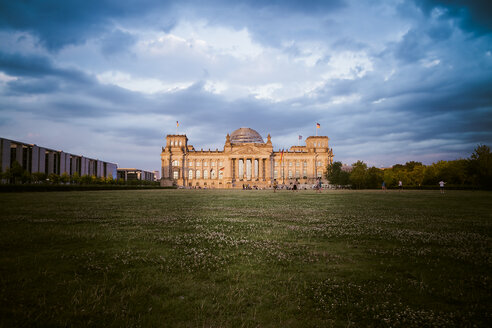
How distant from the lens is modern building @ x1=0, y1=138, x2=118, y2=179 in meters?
83.3

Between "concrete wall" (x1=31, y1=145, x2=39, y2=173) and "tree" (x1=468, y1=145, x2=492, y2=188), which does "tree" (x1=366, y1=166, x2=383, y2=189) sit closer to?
"tree" (x1=468, y1=145, x2=492, y2=188)

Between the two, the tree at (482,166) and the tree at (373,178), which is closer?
the tree at (482,166)

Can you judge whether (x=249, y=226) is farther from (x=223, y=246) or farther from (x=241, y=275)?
(x=241, y=275)

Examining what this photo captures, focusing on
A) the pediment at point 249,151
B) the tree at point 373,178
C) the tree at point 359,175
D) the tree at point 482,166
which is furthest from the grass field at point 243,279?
the pediment at point 249,151

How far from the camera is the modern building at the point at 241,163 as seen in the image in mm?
128000

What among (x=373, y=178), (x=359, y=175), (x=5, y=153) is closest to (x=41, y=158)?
(x=5, y=153)

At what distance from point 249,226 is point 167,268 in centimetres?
586

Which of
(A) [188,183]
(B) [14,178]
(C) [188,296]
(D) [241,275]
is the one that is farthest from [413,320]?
(A) [188,183]

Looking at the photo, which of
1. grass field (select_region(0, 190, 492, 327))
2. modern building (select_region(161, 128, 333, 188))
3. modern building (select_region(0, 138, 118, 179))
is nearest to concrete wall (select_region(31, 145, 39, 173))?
modern building (select_region(0, 138, 118, 179))

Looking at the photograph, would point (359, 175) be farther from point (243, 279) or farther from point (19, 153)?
point (19, 153)

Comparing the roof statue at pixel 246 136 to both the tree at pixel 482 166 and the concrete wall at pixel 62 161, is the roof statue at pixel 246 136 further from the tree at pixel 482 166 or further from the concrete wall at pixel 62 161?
the tree at pixel 482 166

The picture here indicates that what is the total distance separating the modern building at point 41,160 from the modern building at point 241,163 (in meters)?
38.9

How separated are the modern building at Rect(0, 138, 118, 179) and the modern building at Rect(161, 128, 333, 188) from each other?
3889cm

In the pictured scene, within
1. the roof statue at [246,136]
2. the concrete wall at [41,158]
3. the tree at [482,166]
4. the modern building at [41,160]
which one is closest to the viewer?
the tree at [482,166]
